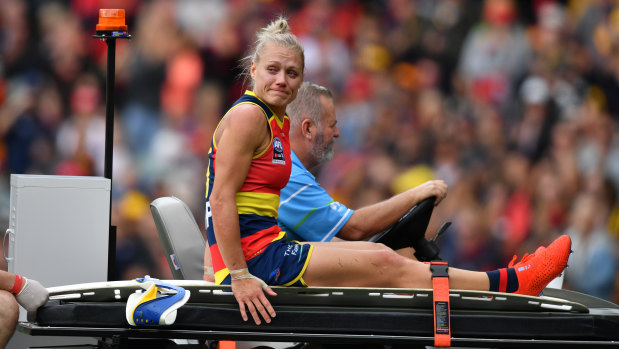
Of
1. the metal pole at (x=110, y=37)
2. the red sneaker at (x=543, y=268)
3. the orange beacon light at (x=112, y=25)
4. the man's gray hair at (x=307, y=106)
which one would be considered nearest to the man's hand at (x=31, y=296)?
the metal pole at (x=110, y=37)

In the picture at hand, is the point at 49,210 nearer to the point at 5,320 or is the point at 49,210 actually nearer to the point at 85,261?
the point at 85,261

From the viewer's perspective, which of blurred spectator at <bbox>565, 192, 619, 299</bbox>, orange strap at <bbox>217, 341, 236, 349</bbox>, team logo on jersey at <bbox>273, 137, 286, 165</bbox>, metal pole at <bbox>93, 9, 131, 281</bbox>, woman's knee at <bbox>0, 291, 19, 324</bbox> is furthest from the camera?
blurred spectator at <bbox>565, 192, 619, 299</bbox>

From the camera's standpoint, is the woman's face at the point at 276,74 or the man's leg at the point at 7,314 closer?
the man's leg at the point at 7,314

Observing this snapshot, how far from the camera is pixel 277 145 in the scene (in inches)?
123

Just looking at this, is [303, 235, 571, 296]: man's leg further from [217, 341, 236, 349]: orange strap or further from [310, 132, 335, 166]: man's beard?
[310, 132, 335, 166]: man's beard

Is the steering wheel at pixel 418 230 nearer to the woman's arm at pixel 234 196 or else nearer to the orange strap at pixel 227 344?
the woman's arm at pixel 234 196

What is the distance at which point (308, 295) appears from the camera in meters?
3.01

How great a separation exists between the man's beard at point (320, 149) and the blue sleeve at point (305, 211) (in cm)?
29

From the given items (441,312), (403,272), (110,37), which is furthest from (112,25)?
(441,312)

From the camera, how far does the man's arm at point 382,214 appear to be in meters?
3.66

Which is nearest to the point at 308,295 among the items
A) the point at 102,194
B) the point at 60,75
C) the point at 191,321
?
the point at 191,321

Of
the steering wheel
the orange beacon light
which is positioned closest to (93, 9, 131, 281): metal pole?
the orange beacon light

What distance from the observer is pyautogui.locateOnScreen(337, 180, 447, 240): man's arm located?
3660 millimetres

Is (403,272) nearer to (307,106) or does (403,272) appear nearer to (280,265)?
(280,265)
